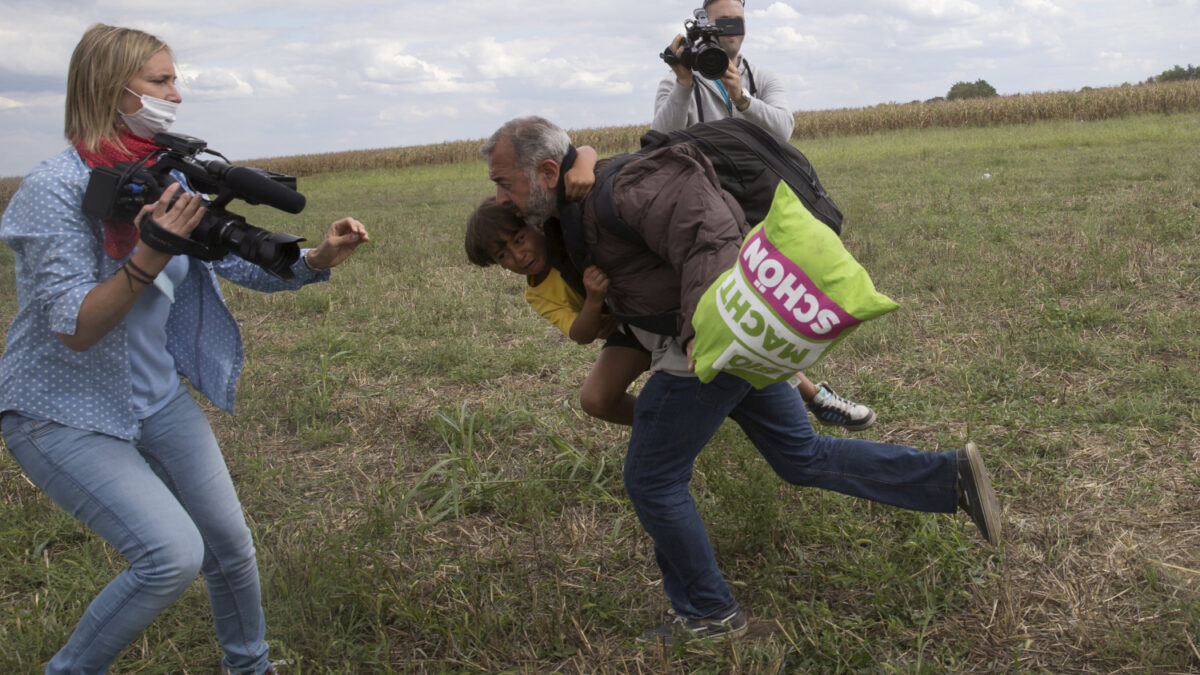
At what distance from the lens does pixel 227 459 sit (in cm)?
471

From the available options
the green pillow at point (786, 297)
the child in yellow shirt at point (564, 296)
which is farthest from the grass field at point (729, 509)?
the green pillow at point (786, 297)

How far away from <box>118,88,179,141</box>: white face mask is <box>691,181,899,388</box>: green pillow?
1.56m

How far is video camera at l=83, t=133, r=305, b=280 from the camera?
230 centimetres

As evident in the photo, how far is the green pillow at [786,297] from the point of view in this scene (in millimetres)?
2193

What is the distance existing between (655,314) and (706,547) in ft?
2.55

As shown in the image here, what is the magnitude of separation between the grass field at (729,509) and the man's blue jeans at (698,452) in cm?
27

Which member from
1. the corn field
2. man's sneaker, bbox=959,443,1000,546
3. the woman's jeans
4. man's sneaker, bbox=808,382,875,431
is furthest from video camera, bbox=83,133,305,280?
the corn field

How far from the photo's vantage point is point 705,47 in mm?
4176

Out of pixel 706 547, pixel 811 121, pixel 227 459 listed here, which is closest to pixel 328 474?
pixel 227 459

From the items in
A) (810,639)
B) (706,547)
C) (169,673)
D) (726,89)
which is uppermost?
(726,89)

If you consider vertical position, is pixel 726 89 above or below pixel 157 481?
above

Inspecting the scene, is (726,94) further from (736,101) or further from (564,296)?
(564,296)

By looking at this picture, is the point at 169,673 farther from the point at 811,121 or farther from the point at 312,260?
the point at 811,121

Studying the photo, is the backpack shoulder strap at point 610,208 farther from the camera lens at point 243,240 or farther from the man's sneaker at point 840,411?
the man's sneaker at point 840,411
